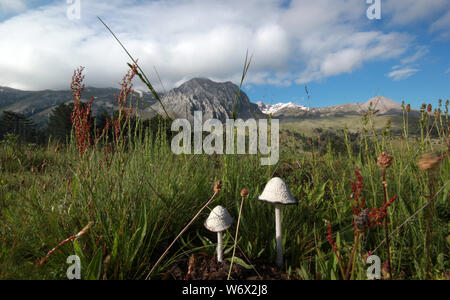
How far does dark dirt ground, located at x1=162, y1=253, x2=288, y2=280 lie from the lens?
5.33 ft

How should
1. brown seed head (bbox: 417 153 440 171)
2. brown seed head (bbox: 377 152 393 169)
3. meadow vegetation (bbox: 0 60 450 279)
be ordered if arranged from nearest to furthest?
1. brown seed head (bbox: 417 153 440 171)
2. brown seed head (bbox: 377 152 393 169)
3. meadow vegetation (bbox: 0 60 450 279)

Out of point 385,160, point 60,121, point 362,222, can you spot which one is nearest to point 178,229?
point 362,222

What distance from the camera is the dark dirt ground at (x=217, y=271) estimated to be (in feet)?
5.33

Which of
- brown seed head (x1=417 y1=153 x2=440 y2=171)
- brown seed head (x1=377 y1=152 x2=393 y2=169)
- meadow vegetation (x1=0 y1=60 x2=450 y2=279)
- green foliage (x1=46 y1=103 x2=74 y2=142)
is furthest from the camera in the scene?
green foliage (x1=46 y1=103 x2=74 y2=142)

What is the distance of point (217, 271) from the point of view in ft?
5.44

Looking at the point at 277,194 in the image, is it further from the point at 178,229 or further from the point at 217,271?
the point at 178,229

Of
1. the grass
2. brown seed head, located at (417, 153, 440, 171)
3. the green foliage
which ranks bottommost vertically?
the grass

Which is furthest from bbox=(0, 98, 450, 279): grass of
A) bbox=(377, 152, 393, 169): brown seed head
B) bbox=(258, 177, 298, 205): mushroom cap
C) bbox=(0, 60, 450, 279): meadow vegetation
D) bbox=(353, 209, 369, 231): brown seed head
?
bbox=(377, 152, 393, 169): brown seed head

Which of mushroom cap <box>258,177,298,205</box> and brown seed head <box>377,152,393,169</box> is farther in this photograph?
mushroom cap <box>258,177,298,205</box>

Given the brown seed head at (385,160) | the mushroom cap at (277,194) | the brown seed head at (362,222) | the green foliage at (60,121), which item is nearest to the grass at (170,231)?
the mushroom cap at (277,194)

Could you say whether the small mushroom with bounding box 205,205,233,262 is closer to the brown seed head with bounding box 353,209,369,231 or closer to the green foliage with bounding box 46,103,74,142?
the brown seed head with bounding box 353,209,369,231
